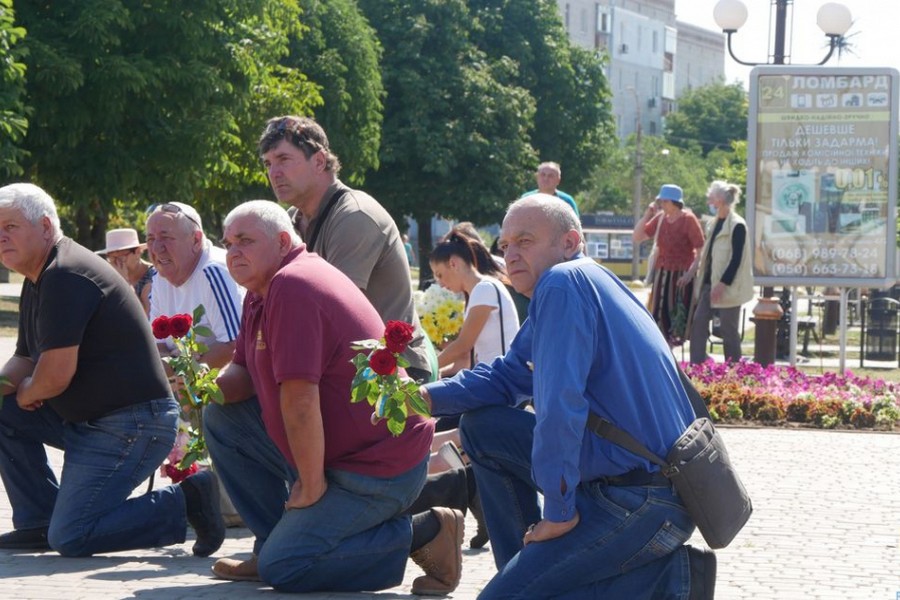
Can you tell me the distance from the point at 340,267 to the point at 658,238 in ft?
33.6

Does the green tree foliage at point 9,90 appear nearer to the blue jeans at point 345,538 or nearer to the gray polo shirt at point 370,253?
the gray polo shirt at point 370,253

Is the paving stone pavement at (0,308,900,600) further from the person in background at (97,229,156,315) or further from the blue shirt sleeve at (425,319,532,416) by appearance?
the person in background at (97,229,156,315)

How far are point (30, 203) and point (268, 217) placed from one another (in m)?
1.39

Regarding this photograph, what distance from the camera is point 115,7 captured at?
89.2 feet

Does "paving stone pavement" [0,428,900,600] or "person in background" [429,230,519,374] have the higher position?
"person in background" [429,230,519,374]

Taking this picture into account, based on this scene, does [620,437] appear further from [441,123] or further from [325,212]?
[441,123]

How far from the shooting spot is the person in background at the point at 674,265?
16906 mm

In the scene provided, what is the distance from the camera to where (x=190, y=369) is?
7.16 m

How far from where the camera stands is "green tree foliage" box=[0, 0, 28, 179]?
2236 centimetres

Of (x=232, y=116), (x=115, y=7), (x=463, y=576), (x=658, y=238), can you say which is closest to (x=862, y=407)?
(x=658, y=238)

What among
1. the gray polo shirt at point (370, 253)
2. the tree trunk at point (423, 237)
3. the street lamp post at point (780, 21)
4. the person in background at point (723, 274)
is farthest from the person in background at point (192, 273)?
the tree trunk at point (423, 237)

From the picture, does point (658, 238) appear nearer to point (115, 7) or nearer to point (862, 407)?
point (862, 407)

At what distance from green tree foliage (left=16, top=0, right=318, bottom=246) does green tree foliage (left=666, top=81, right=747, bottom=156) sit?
82757 millimetres

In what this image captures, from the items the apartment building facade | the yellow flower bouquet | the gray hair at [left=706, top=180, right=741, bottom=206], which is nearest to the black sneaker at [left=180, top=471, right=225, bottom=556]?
the yellow flower bouquet
